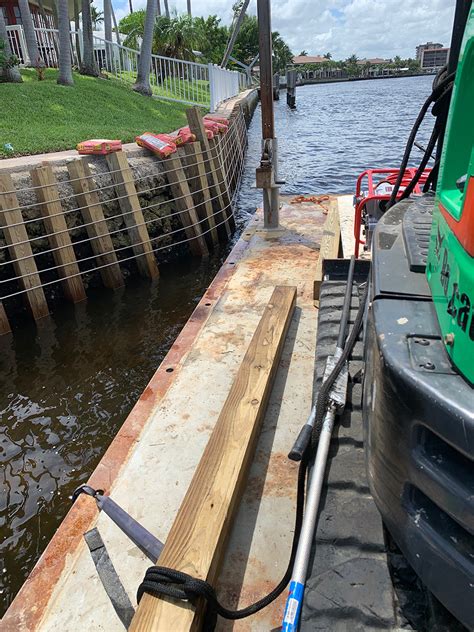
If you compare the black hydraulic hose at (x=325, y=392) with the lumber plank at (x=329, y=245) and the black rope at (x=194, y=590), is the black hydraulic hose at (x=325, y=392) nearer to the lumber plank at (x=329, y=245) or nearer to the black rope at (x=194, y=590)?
the black rope at (x=194, y=590)

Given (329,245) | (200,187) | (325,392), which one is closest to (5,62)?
(200,187)

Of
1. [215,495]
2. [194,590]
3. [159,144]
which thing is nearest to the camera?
[194,590]

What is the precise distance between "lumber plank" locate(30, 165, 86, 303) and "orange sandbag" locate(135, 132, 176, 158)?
2.20m

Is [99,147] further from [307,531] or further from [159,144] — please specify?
[307,531]

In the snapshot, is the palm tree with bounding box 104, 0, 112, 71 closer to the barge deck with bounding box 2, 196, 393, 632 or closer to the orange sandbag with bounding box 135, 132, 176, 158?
the orange sandbag with bounding box 135, 132, 176, 158

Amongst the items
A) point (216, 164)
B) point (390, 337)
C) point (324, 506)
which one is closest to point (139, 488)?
point (324, 506)

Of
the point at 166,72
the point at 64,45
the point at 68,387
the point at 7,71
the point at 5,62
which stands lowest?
the point at 68,387

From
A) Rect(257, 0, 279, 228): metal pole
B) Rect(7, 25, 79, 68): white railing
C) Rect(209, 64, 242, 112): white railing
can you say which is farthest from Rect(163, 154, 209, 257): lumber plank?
Rect(7, 25, 79, 68): white railing

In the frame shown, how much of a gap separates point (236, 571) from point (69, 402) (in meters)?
3.04

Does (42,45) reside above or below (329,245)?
above

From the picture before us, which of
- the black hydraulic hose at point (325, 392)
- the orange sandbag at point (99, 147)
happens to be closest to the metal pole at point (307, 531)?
the black hydraulic hose at point (325, 392)

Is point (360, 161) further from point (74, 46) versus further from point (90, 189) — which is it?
point (74, 46)

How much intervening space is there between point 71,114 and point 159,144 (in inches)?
226

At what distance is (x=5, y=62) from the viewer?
14.2m
